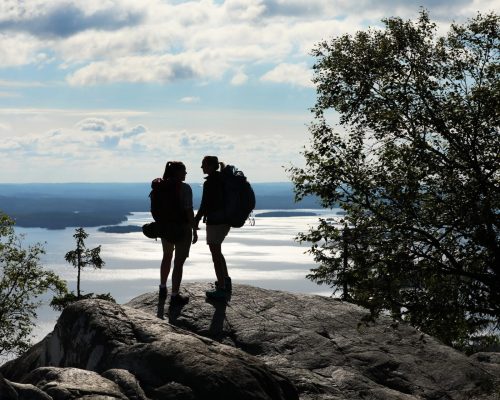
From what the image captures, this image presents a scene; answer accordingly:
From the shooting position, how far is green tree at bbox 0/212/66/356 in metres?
47.4

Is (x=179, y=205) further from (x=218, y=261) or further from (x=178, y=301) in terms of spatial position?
(x=178, y=301)

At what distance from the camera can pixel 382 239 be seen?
66.6 feet

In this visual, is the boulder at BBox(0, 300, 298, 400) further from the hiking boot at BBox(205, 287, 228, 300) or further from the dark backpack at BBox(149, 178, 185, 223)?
the hiking boot at BBox(205, 287, 228, 300)

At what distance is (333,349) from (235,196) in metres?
3.91

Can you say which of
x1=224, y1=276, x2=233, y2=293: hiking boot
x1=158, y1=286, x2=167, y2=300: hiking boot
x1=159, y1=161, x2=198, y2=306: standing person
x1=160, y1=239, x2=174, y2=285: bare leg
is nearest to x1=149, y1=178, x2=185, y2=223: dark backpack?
x1=159, y1=161, x2=198, y2=306: standing person

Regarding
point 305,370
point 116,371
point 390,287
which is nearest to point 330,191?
point 390,287

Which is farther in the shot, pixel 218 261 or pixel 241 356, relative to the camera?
pixel 218 261

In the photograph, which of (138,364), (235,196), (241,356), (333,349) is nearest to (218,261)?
→ (235,196)

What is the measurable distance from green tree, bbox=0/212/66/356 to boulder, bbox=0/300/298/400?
1472 inches

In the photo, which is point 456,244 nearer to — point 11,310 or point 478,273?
point 478,273

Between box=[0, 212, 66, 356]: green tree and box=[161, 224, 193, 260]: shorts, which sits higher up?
box=[161, 224, 193, 260]: shorts

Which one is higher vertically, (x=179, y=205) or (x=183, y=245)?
(x=179, y=205)

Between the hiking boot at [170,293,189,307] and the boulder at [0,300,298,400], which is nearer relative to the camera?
the boulder at [0,300,298,400]

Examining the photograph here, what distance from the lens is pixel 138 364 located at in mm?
9688
